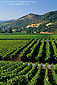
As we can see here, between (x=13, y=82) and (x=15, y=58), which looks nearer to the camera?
(x=13, y=82)

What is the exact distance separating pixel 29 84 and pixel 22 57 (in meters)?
17.9

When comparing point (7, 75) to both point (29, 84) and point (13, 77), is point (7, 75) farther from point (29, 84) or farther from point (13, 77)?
point (29, 84)

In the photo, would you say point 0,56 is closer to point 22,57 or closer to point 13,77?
point 22,57

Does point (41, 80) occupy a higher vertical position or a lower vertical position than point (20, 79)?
lower

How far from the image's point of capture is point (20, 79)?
18391 millimetres

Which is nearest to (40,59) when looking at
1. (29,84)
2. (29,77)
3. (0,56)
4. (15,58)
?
(15,58)

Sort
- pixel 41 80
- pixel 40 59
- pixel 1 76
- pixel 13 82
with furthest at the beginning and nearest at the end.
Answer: pixel 40 59 < pixel 41 80 < pixel 1 76 < pixel 13 82

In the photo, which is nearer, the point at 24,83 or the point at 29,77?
the point at 24,83

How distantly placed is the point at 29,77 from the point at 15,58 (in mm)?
17193

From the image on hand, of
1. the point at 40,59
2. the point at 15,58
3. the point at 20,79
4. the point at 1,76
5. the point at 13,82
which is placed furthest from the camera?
the point at 15,58

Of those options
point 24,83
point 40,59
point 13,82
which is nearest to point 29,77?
point 24,83

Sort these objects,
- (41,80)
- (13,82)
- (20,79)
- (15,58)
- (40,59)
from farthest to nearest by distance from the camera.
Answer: (15,58) < (40,59) < (41,80) < (20,79) < (13,82)

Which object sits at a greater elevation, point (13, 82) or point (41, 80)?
point (13, 82)

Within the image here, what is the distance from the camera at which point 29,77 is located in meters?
19.8
